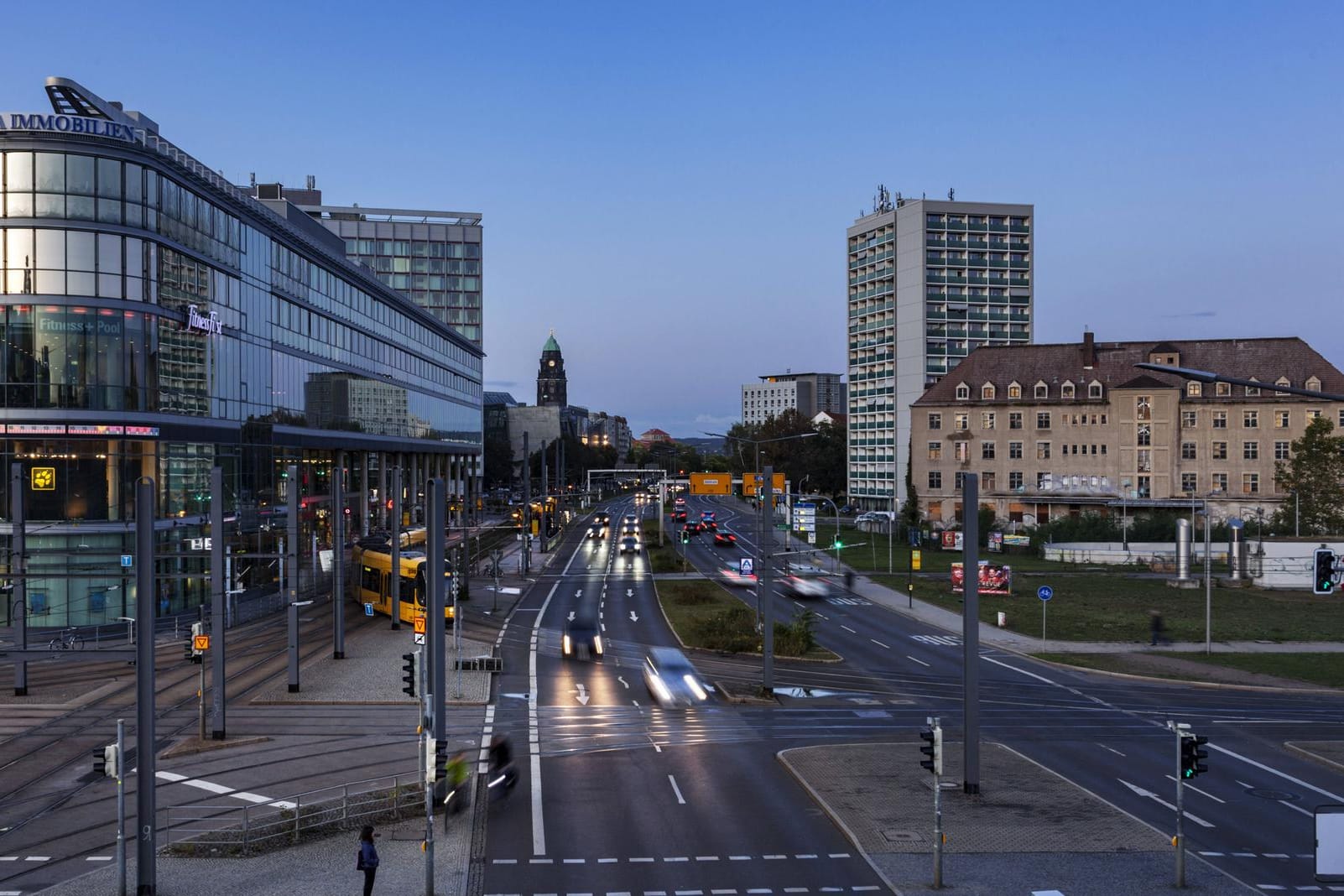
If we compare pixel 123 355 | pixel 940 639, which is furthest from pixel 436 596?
pixel 940 639

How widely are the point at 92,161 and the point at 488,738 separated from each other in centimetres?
3492

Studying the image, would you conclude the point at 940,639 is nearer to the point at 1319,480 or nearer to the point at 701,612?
the point at 701,612

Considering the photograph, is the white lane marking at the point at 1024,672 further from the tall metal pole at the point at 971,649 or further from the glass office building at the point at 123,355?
the glass office building at the point at 123,355

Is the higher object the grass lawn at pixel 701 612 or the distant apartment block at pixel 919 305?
the distant apartment block at pixel 919 305

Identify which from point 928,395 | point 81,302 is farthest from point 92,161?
point 928,395

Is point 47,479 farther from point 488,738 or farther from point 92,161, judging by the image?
point 488,738

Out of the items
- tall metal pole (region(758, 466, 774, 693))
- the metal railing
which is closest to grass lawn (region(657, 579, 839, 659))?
tall metal pole (region(758, 466, 774, 693))

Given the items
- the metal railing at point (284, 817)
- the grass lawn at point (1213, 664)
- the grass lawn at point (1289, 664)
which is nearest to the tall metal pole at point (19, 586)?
the metal railing at point (284, 817)

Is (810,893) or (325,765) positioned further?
(325,765)

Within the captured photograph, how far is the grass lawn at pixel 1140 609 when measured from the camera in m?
53.7

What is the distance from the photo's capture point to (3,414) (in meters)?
45.9

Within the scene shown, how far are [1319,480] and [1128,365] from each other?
62.7ft

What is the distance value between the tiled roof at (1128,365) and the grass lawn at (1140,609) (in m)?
30.7

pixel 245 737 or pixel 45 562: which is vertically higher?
pixel 45 562
